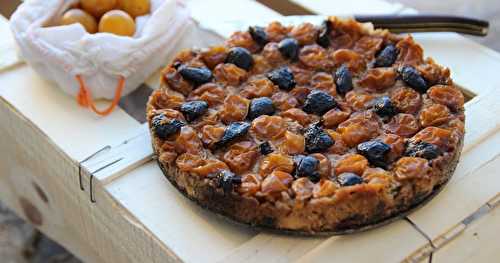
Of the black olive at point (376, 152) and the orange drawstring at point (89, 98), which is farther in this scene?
the orange drawstring at point (89, 98)

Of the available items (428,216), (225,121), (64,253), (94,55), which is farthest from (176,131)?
(64,253)

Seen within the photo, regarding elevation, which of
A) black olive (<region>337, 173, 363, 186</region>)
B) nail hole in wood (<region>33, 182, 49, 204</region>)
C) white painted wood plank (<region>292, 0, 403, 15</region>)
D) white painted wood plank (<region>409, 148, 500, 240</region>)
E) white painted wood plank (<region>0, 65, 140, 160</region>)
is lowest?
nail hole in wood (<region>33, 182, 49, 204</region>)

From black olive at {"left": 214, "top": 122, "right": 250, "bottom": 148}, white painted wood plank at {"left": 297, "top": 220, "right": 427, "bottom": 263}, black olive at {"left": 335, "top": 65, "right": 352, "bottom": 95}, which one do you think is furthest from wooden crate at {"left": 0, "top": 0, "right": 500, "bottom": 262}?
black olive at {"left": 335, "top": 65, "right": 352, "bottom": 95}

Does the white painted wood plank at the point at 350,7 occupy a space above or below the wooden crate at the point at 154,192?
above

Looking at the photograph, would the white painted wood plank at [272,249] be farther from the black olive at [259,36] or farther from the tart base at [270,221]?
the black olive at [259,36]

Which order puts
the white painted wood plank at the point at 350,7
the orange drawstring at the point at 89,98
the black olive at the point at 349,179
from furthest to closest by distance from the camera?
the white painted wood plank at the point at 350,7 < the orange drawstring at the point at 89,98 < the black olive at the point at 349,179

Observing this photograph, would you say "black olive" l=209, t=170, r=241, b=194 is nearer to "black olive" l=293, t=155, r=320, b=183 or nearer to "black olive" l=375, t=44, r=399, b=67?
"black olive" l=293, t=155, r=320, b=183

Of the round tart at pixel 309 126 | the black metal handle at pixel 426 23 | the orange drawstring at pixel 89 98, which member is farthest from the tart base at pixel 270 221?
the black metal handle at pixel 426 23
